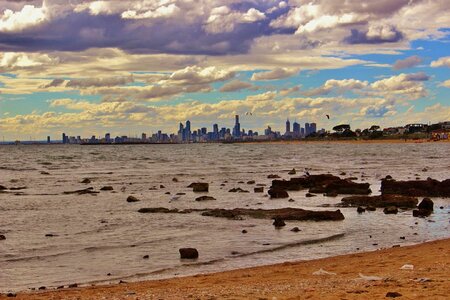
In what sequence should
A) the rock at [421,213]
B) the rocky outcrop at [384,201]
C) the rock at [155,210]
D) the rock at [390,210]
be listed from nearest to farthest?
the rock at [421,213], the rock at [390,210], the rock at [155,210], the rocky outcrop at [384,201]

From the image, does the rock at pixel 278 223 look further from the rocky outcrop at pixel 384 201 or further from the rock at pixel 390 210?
the rocky outcrop at pixel 384 201

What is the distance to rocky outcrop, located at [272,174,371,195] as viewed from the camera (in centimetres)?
4541

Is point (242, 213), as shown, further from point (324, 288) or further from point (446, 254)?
point (324, 288)

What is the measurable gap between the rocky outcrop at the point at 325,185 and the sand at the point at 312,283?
2453 cm

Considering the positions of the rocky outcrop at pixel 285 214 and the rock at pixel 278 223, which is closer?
the rock at pixel 278 223

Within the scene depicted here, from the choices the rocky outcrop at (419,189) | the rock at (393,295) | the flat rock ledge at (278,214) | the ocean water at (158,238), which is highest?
the rock at (393,295)

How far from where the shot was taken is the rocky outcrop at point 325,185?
45406 mm

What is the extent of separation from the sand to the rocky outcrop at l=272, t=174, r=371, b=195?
966 inches

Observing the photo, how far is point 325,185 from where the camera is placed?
5034 centimetres

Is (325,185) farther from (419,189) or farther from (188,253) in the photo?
(188,253)

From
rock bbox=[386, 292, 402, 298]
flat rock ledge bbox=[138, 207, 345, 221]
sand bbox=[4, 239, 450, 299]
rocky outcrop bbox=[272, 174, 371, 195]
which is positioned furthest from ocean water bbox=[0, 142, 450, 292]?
rock bbox=[386, 292, 402, 298]

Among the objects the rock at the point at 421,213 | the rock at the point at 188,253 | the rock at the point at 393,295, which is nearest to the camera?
the rock at the point at 393,295

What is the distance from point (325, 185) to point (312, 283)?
35.2m

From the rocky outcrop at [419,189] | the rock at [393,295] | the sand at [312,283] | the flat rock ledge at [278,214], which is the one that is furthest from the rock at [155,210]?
the rock at [393,295]
